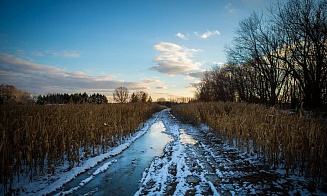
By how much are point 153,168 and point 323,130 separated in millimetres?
4478

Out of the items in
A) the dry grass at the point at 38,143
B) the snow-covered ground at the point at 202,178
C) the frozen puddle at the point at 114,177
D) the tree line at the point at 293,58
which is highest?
the tree line at the point at 293,58

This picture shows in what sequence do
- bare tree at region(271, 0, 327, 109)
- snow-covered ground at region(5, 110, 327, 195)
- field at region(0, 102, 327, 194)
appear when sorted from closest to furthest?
snow-covered ground at region(5, 110, 327, 195) → field at region(0, 102, 327, 194) → bare tree at region(271, 0, 327, 109)

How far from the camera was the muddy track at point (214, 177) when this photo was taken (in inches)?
130

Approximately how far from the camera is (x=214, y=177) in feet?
12.9

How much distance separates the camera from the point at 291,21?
15867mm

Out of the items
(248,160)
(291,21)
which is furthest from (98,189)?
(291,21)

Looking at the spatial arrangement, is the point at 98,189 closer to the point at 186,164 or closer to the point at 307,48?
the point at 186,164

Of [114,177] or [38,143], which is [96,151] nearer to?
[38,143]

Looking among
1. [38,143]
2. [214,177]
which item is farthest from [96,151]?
[214,177]

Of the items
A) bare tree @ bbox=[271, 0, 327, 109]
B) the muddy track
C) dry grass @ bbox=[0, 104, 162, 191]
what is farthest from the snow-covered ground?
bare tree @ bbox=[271, 0, 327, 109]

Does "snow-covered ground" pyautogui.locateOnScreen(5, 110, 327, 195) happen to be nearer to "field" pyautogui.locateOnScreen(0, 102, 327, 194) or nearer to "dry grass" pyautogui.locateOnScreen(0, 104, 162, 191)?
"field" pyautogui.locateOnScreen(0, 102, 327, 194)

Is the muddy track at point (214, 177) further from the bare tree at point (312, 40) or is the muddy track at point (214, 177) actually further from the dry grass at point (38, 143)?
the bare tree at point (312, 40)

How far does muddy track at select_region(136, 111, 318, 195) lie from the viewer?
10.9 feet

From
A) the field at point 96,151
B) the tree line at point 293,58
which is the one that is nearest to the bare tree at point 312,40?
the tree line at point 293,58
